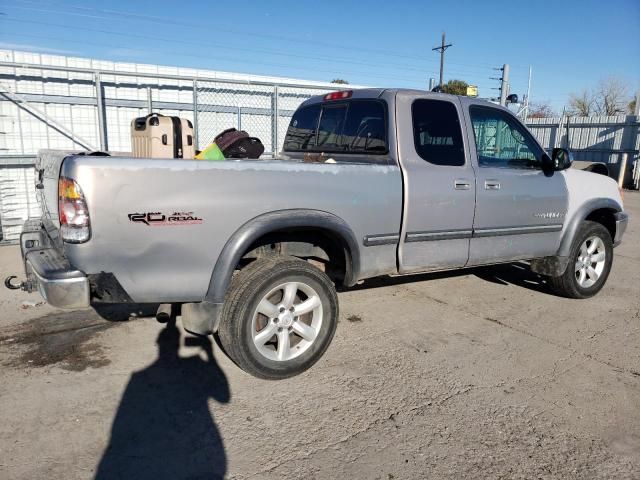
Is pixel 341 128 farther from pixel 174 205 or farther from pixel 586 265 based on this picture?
pixel 586 265

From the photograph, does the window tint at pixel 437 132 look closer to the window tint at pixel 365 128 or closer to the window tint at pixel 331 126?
the window tint at pixel 365 128

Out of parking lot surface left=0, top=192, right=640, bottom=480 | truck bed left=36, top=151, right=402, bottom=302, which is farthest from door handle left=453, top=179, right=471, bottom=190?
parking lot surface left=0, top=192, right=640, bottom=480

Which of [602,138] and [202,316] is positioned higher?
[602,138]

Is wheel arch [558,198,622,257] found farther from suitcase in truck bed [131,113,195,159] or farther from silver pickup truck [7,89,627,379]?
suitcase in truck bed [131,113,195,159]

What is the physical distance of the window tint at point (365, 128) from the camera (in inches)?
160

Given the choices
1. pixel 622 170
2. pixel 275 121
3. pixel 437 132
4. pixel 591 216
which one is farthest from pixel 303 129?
pixel 622 170

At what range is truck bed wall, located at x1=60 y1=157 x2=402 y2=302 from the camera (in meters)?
2.78

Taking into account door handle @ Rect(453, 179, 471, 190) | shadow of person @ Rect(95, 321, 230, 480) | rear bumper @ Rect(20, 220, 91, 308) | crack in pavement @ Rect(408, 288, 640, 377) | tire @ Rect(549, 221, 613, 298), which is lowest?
shadow of person @ Rect(95, 321, 230, 480)

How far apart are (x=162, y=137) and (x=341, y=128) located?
5.01 feet

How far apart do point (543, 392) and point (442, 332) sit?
1.15 m

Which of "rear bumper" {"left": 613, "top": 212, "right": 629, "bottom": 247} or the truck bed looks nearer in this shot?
the truck bed

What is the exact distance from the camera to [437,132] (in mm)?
4211

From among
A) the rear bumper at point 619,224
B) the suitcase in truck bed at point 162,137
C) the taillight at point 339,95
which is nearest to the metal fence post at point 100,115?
the suitcase in truck bed at point 162,137

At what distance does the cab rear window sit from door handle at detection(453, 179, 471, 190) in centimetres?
66
